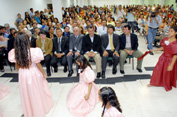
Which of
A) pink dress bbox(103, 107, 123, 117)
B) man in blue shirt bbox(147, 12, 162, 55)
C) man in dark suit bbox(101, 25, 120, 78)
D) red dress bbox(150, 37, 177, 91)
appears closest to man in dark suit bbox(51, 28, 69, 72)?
man in dark suit bbox(101, 25, 120, 78)

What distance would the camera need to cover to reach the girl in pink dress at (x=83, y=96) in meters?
2.52

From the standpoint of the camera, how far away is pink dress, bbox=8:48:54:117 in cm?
231

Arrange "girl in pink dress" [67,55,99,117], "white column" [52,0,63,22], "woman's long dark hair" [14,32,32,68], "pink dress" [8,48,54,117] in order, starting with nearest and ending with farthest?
"woman's long dark hair" [14,32,32,68], "pink dress" [8,48,54,117], "girl in pink dress" [67,55,99,117], "white column" [52,0,63,22]

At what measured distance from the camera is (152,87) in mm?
3510

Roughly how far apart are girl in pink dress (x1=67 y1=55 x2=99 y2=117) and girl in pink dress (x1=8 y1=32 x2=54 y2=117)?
0.45 m

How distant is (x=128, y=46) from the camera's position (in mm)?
4449

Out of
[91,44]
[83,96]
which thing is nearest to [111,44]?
[91,44]

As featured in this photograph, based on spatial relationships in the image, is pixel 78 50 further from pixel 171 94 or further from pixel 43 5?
pixel 43 5

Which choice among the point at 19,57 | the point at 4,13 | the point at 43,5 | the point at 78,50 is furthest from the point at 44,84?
the point at 43,5

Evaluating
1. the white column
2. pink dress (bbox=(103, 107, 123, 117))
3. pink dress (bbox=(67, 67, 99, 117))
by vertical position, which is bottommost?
pink dress (bbox=(67, 67, 99, 117))

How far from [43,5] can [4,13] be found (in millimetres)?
5848

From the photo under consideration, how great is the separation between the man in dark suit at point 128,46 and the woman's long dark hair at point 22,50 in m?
2.59

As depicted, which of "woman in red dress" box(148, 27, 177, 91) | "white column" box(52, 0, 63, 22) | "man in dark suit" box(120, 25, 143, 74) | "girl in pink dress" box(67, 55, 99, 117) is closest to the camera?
"girl in pink dress" box(67, 55, 99, 117)

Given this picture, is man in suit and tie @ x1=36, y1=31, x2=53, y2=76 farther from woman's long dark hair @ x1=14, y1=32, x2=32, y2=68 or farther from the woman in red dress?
the woman in red dress
